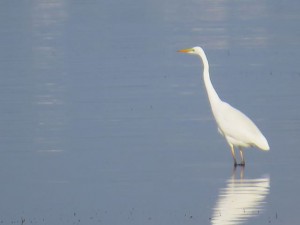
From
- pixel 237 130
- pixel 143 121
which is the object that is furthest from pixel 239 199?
pixel 143 121

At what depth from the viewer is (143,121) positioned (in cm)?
1438

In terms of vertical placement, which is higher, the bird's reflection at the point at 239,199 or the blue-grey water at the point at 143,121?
the bird's reflection at the point at 239,199

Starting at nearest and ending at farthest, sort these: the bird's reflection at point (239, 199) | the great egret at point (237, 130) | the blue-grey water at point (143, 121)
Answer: the bird's reflection at point (239, 199), the blue-grey water at point (143, 121), the great egret at point (237, 130)

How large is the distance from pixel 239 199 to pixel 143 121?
4.30 metres

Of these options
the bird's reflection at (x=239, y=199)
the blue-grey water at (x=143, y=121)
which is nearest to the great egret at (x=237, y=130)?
the blue-grey water at (x=143, y=121)

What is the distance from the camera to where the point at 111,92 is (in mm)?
16859

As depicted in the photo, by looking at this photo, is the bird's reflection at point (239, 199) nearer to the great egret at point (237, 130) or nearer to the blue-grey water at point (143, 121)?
the blue-grey water at point (143, 121)

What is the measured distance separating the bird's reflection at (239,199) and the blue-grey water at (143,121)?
0.01m

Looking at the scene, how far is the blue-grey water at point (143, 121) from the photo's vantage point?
10.2 m

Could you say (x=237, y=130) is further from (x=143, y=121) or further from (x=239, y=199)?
(x=143, y=121)

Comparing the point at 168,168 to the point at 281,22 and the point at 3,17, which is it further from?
the point at 3,17

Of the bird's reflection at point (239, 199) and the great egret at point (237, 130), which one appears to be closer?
the bird's reflection at point (239, 199)

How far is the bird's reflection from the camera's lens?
374 inches

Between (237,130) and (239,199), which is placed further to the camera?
(237,130)
